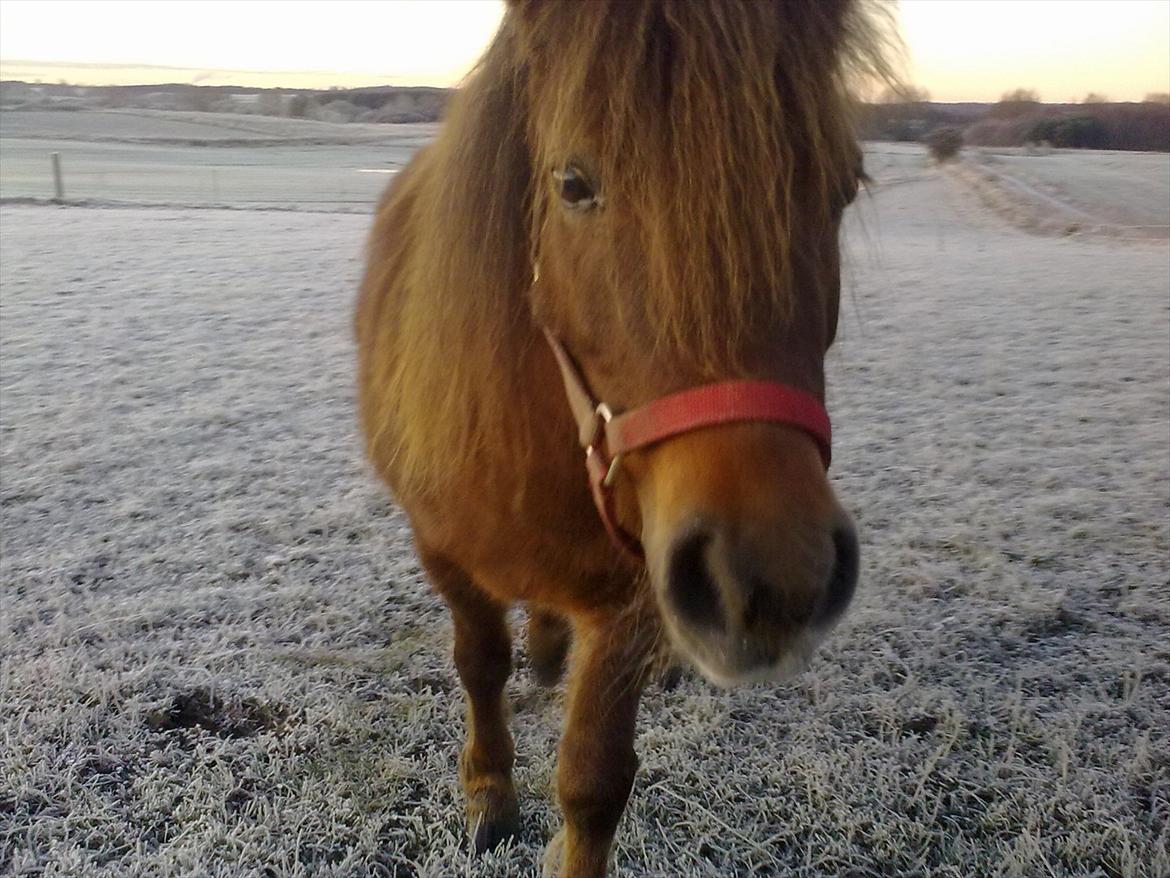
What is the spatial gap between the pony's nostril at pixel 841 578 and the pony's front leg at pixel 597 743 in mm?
767

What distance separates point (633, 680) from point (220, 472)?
297 centimetres

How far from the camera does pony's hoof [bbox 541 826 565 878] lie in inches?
83.9

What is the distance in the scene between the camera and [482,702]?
93.6 inches

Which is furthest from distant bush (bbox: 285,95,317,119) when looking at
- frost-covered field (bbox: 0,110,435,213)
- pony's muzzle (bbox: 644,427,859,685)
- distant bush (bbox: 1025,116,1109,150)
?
pony's muzzle (bbox: 644,427,859,685)

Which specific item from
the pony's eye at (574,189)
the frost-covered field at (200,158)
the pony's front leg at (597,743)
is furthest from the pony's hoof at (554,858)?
the frost-covered field at (200,158)

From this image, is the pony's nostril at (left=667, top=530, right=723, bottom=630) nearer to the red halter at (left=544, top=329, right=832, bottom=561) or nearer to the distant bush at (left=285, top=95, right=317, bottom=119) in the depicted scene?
the red halter at (left=544, top=329, right=832, bottom=561)

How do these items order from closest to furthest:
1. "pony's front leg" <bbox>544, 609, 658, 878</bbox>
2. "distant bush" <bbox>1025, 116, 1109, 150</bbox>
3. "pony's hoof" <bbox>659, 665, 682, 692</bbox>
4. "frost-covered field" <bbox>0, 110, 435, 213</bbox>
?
"pony's front leg" <bbox>544, 609, 658, 878</bbox>, "pony's hoof" <bbox>659, 665, 682, 692</bbox>, "distant bush" <bbox>1025, 116, 1109, 150</bbox>, "frost-covered field" <bbox>0, 110, 435, 213</bbox>

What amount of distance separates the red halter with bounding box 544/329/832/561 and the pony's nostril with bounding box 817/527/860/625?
14cm

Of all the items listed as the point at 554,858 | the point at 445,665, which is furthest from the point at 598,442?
the point at 445,665

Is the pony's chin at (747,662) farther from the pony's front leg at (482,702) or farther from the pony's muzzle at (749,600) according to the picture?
the pony's front leg at (482,702)

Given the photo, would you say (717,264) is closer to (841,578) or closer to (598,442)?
(598,442)

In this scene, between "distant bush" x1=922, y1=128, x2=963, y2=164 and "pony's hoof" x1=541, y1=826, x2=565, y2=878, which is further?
Answer: "distant bush" x1=922, y1=128, x2=963, y2=164

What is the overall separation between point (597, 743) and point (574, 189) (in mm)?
1254

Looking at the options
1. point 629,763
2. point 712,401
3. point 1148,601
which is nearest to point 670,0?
point 712,401
